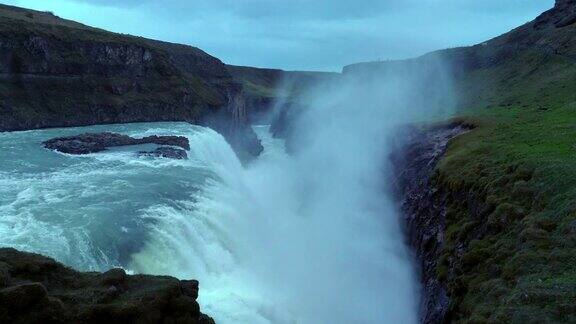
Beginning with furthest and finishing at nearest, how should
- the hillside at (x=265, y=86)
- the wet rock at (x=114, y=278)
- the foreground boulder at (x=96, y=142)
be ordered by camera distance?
the hillside at (x=265, y=86)
the foreground boulder at (x=96, y=142)
the wet rock at (x=114, y=278)

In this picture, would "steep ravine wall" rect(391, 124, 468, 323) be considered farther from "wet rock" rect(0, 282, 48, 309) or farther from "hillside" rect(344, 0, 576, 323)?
"wet rock" rect(0, 282, 48, 309)

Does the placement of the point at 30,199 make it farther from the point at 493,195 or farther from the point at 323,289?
the point at 493,195

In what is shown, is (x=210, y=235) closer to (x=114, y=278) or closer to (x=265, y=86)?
(x=114, y=278)

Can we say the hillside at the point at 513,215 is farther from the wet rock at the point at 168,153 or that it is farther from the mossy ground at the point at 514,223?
the wet rock at the point at 168,153

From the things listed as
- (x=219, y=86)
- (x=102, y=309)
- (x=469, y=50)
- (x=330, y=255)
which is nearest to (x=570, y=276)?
(x=102, y=309)

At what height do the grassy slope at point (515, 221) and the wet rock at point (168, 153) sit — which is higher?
the grassy slope at point (515, 221)

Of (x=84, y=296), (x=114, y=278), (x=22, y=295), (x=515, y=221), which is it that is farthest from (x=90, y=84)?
(x=22, y=295)

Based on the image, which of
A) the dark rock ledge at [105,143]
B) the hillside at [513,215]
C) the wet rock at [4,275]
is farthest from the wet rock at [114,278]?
the dark rock ledge at [105,143]

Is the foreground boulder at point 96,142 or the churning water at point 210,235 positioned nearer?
the churning water at point 210,235

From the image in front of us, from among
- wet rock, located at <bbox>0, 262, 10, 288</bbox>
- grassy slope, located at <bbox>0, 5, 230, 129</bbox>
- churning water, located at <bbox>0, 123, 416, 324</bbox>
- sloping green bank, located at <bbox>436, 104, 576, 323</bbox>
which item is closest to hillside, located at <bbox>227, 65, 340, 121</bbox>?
grassy slope, located at <bbox>0, 5, 230, 129</bbox>
